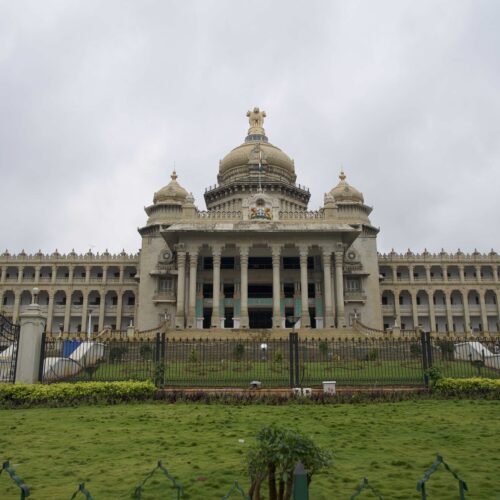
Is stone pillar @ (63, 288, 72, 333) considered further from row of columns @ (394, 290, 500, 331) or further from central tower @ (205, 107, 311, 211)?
row of columns @ (394, 290, 500, 331)

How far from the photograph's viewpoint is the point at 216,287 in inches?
1540

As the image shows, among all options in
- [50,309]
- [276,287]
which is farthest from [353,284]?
[50,309]

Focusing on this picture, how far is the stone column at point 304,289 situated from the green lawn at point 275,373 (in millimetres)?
18147

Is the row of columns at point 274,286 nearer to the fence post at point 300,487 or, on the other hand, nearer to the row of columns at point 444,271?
the row of columns at point 444,271

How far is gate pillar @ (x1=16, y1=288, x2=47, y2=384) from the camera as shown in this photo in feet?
52.5

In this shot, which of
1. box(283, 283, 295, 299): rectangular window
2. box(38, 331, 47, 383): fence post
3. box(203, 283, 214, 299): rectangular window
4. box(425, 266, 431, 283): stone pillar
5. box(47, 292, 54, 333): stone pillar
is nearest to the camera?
→ box(38, 331, 47, 383): fence post

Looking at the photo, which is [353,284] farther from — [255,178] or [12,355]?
[12,355]

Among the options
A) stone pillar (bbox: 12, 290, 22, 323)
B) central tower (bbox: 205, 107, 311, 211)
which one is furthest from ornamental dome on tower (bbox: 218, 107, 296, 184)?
stone pillar (bbox: 12, 290, 22, 323)

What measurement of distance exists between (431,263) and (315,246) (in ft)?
82.3

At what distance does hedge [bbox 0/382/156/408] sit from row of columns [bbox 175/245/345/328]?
23293 millimetres

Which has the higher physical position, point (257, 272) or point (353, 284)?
point (257, 272)

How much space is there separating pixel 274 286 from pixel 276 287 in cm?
19

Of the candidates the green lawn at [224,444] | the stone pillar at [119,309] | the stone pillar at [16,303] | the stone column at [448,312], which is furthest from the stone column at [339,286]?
the stone pillar at [16,303]

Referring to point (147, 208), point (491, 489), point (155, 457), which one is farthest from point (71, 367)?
point (147, 208)
